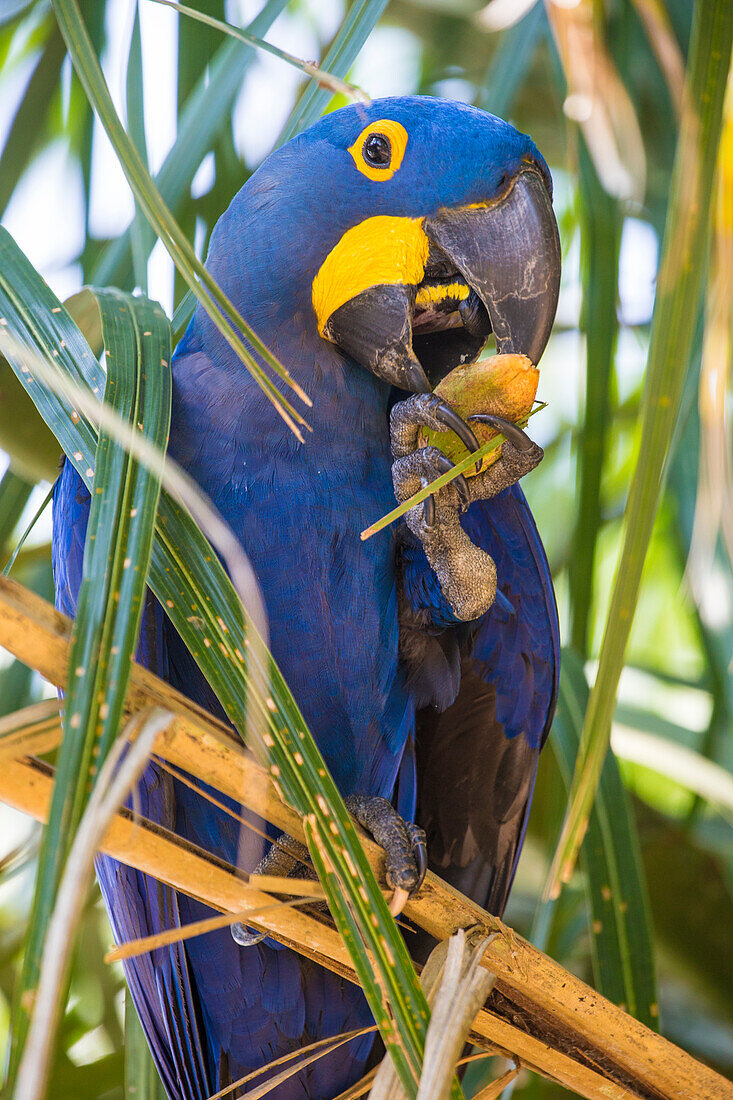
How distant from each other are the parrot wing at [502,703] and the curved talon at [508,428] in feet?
1.17

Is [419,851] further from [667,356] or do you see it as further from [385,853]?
[667,356]

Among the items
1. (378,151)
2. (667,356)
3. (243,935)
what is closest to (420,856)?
(243,935)

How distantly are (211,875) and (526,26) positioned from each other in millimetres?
1241

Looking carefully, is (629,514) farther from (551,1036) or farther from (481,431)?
(551,1036)

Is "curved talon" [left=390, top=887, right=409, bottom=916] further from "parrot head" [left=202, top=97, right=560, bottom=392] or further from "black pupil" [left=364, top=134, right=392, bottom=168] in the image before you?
"black pupil" [left=364, top=134, right=392, bottom=168]

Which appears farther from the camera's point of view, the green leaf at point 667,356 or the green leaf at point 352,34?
the green leaf at point 352,34

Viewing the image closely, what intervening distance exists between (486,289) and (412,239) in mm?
115

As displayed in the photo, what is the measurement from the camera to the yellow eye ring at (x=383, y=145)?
1.14 metres

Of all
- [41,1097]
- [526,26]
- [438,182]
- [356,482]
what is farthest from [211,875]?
[526,26]

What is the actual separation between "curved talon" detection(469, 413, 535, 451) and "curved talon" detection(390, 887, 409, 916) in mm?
407

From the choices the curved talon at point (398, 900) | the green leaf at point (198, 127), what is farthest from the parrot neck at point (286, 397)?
the curved talon at point (398, 900)

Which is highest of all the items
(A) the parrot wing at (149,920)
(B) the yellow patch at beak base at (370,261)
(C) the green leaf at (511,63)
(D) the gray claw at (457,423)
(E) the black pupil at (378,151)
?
(C) the green leaf at (511,63)

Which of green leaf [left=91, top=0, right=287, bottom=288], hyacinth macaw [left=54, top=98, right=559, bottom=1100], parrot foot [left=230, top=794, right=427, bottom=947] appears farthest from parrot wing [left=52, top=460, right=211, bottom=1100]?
green leaf [left=91, top=0, right=287, bottom=288]

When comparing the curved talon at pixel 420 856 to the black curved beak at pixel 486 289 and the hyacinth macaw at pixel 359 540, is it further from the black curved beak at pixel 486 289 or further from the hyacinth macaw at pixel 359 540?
the black curved beak at pixel 486 289
